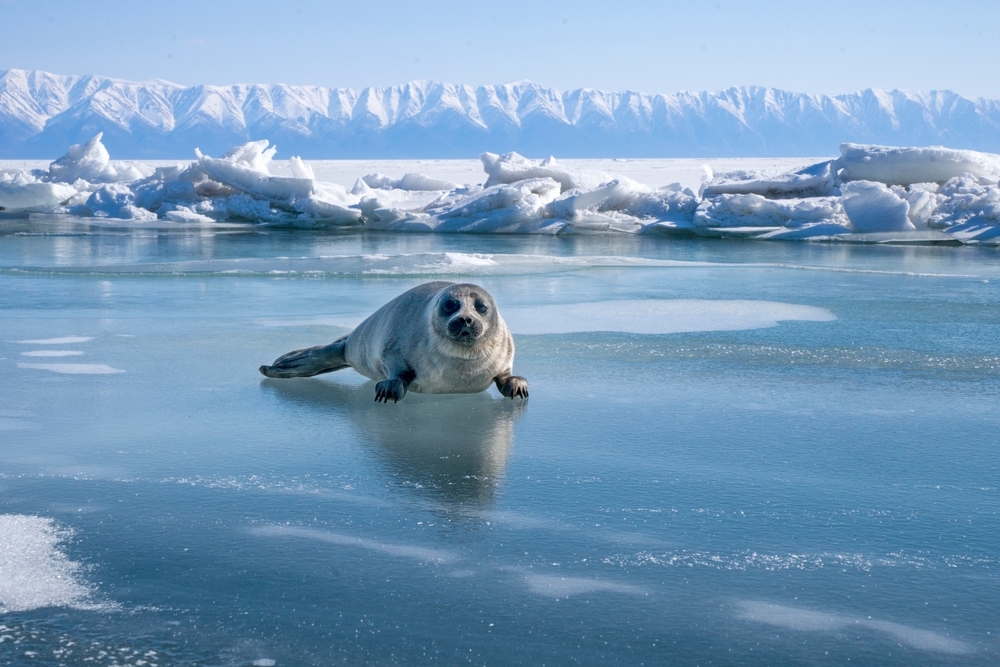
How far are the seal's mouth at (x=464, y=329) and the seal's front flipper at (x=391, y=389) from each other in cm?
26

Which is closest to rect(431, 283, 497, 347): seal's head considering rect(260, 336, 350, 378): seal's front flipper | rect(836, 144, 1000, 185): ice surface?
rect(260, 336, 350, 378): seal's front flipper

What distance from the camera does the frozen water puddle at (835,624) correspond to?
1.91m

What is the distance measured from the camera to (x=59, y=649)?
6.03 feet

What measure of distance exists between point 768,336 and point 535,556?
3470 mm

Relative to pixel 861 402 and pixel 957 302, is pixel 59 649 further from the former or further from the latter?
pixel 957 302

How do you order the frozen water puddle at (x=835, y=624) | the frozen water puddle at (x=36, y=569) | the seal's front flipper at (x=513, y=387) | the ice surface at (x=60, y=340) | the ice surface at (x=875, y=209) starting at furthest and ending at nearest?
the ice surface at (x=875, y=209) < the ice surface at (x=60, y=340) < the seal's front flipper at (x=513, y=387) < the frozen water puddle at (x=36, y=569) < the frozen water puddle at (x=835, y=624)

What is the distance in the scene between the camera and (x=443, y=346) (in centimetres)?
396

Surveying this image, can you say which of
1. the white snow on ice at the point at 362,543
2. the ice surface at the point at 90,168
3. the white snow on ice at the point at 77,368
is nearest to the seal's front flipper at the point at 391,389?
the white snow on ice at the point at 77,368

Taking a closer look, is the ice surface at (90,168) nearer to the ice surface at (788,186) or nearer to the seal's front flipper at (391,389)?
the ice surface at (788,186)

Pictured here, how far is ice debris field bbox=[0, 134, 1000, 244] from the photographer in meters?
13.6

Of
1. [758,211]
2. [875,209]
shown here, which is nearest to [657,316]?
[875,209]

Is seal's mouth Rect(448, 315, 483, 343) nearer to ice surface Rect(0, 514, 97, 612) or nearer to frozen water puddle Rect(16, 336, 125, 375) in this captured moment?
frozen water puddle Rect(16, 336, 125, 375)

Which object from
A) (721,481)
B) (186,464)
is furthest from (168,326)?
(721,481)

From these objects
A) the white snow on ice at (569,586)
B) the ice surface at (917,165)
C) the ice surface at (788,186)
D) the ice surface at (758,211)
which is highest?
the ice surface at (917,165)
